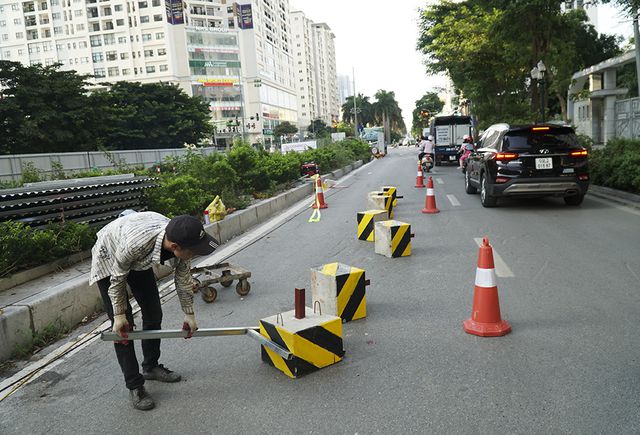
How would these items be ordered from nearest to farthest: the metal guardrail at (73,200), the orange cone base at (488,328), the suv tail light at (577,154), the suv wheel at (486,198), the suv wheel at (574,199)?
the orange cone base at (488,328) < the metal guardrail at (73,200) < the suv tail light at (577,154) < the suv wheel at (574,199) < the suv wheel at (486,198)

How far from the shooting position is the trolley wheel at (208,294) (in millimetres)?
5984

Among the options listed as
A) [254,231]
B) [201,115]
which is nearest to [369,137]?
[201,115]

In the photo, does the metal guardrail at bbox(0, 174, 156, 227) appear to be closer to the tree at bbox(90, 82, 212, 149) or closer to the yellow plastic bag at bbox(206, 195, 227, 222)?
the yellow plastic bag at bbox(206, 195, 227, 222)

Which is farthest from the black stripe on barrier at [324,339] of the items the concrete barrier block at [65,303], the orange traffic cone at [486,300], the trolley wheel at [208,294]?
the concrete barrier block at [65,303]

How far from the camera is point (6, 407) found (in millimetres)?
3811

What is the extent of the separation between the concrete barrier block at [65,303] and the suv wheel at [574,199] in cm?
991

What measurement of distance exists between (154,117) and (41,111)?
1743cm

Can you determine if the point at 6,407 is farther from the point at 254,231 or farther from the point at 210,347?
the point at 254,231

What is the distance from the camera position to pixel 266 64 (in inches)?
4754

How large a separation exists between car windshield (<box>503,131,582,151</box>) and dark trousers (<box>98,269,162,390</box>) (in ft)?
29.9

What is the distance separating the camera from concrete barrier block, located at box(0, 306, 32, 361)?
15.1 ft

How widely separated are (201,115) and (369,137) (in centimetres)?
1945

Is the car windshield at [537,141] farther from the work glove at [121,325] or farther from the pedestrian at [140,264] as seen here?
the work glove at [121,325]

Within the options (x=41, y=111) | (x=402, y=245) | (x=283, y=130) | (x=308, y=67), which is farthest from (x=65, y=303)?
(x=308, y=67)
